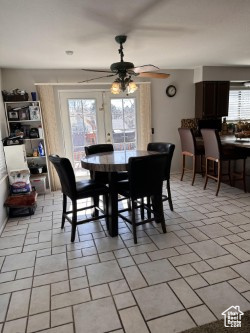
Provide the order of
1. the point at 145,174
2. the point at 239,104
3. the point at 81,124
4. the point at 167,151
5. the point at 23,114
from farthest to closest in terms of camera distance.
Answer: the point at 239,104 → the point at 81,124 → the point at 23,114 → the point at 167,151 → the point at 145,174

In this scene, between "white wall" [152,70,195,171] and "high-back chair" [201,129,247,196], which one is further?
"white wall" [152,70,195,171]

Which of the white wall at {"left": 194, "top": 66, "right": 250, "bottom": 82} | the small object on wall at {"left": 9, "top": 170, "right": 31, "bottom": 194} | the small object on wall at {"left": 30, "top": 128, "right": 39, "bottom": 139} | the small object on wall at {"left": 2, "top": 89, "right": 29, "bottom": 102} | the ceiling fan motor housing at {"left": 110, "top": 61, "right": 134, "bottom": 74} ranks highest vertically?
the white wall at {"left": 194, "top": 66, "right": 250, "bottom": 82}

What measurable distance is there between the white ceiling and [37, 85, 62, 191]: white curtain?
1.69 feet

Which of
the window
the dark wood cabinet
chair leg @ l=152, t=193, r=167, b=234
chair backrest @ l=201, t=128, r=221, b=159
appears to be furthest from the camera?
the window

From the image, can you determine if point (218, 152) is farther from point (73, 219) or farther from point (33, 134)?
point (33, 134)

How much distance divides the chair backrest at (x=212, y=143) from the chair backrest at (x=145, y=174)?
1.61 meters

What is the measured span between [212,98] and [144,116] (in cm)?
157

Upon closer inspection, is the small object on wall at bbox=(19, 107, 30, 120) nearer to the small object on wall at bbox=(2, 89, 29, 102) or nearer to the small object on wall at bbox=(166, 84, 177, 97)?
the small object on wall at bbox=(2, 89, 29, 102)

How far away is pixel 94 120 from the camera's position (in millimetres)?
4648

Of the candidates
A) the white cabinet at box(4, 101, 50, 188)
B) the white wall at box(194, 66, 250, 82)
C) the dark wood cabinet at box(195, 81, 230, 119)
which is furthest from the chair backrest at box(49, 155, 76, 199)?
the white wall at box(194, 66, 250, 82)

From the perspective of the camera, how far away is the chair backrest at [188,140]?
4198mm

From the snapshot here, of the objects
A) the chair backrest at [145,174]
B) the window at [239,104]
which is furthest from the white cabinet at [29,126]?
the window at [239,104]

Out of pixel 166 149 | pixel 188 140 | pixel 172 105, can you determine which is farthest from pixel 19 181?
pixel 172 105

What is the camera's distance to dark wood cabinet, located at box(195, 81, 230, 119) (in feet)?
16.0
